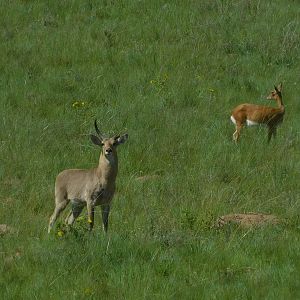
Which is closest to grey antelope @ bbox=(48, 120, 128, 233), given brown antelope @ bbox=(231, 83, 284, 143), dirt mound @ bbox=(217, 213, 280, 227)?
dirt mound @ bbox=(217, 213, 280, 227)

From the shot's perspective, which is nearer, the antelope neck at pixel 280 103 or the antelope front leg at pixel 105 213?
the antelope front leg at pixel 105 213

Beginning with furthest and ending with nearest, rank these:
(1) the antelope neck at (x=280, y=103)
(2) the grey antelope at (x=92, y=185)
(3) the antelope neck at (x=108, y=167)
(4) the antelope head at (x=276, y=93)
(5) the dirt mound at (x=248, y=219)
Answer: (4) the antelope head at (x=276, y=93) → (1) the antelope neck at (x=280, y=103) → (3) the antelope neck at (x=108, y=167) → (2) the grey antelope at (x=92, y=185) → (5) the dirt mound at (x=248, y=219)

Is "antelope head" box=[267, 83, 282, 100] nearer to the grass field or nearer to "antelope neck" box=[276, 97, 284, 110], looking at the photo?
"antelope neck" box=[276, 97, 284, 110]

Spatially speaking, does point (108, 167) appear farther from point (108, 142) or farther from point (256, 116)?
point (256, 116)

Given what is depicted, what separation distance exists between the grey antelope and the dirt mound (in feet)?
4.32

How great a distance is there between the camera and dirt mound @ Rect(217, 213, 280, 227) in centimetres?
899

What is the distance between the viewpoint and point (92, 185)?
31.3 ft

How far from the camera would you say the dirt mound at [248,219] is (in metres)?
8.99

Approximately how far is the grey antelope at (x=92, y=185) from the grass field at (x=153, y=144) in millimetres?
281

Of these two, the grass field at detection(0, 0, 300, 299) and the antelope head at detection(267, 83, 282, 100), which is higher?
the grass field at detection(0, 0, 300, 299)

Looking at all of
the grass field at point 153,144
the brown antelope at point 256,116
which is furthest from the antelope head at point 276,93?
the grass field at point 153,144

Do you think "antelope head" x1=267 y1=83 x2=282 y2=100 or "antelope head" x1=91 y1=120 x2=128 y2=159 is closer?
"antelope head" x1=91 y1=120 x2=128 y2=159

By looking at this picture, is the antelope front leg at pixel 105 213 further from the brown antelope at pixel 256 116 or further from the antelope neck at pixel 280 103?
the antelope neck at pixel 280 103

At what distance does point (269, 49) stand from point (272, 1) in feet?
10.8
